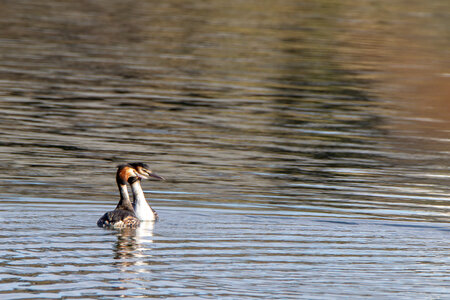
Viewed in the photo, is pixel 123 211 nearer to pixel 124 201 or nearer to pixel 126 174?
pixel 124 201

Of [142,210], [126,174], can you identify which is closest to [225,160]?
[126,174]

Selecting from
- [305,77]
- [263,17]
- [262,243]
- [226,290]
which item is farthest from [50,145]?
[263,17]

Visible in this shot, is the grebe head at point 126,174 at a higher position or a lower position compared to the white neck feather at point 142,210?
higher

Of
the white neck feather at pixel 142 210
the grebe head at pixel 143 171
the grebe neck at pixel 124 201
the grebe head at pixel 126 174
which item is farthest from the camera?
the grebe head at pixel 143 171

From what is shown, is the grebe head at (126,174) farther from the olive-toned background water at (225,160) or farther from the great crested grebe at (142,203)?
the olive-toned background water at (225,160)

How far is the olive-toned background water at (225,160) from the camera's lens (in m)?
10.6

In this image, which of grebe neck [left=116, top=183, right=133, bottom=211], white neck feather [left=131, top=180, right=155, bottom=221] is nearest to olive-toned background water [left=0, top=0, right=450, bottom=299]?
white neck feather [left=131, top=180, right=155, bottom=221]

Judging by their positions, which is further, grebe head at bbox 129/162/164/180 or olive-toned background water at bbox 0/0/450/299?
grebe head at bbox 129/162/164/180

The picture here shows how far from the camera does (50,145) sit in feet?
61.2

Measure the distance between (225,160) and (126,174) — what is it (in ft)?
13.8

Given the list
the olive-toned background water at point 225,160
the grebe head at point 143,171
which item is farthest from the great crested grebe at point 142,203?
the olive-toned background water at point 225,160

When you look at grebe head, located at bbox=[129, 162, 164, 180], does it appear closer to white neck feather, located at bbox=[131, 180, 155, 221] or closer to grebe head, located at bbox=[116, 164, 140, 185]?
grebe head, located at bbox=[116, 164, 140, 185]

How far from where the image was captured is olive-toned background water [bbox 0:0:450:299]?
1064cm

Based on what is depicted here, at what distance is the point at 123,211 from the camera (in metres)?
13.1
